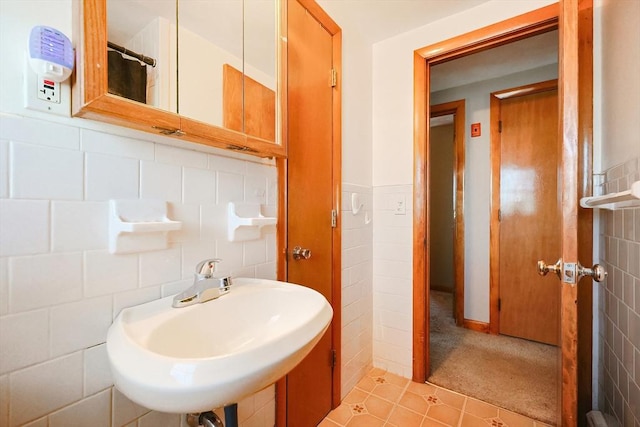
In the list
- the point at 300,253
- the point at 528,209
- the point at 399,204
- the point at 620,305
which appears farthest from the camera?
the point at 528,209

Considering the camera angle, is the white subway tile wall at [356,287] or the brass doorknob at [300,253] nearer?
the brass doorknob at [300,253]

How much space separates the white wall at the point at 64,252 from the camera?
539 millimetres

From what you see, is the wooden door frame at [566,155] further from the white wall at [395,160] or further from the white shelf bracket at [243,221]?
the white shelf bracket at [243,221]

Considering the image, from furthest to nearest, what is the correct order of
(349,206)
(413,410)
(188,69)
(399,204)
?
(399,204) → (349,206) → (413,410) → (188,69)

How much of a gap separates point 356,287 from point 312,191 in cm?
70

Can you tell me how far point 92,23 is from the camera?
587 millimetres

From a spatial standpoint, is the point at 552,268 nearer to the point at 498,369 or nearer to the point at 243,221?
the point at 243,221

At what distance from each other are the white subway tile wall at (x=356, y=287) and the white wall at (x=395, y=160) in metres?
0.07

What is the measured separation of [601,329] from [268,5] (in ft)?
6.79

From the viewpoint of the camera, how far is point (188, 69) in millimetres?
819

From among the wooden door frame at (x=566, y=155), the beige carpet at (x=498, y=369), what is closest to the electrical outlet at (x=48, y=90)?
the wooden door frame at (x=566, y=155)

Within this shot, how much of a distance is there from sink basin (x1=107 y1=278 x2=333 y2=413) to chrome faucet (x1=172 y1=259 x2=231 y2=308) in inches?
0.8

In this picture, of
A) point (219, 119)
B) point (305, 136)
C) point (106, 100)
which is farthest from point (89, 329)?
point (305, 136)

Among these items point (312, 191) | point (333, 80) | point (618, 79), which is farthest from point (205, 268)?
point (618, 79)
